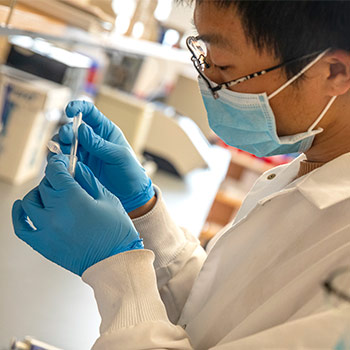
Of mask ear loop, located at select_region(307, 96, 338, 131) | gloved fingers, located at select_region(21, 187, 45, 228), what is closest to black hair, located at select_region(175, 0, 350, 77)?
mask ear loop, located at select_region(307, 96, 338, 131)

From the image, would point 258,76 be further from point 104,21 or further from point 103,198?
point 104,21

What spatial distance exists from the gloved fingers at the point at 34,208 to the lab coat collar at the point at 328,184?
1.75 ft

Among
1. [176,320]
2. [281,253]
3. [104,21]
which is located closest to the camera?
[281,253]

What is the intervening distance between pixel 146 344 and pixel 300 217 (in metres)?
0.40

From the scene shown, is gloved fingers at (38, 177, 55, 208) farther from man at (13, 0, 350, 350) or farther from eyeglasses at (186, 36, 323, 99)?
eyeglasses at (186, 36, 323, 99)

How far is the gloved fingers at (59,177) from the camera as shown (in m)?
0.98

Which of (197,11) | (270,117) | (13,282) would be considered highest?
(197,11)

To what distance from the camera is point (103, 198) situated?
3.37ft

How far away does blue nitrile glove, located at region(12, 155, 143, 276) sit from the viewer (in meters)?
0.97

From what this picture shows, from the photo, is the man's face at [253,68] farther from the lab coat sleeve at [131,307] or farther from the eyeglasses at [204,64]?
the lab coat sleeve at [131,307]

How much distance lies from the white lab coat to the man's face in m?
0.13

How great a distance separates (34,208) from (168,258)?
1.43ft

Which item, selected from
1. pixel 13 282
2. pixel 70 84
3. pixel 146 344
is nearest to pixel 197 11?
pixel 146 344

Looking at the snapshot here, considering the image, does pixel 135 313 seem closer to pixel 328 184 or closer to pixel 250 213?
pixel 250 213
